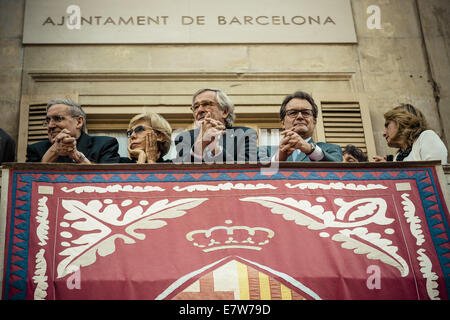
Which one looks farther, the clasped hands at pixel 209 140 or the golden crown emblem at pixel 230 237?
the clasped hands at pixel 209 140

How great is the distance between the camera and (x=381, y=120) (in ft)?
30.3

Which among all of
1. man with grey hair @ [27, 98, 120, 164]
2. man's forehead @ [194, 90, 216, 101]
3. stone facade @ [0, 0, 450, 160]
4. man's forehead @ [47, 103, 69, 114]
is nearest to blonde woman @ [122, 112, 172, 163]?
man with grey hair @ [27, 98, 120, 164]

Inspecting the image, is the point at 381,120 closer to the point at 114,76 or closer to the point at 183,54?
the point at 183,54

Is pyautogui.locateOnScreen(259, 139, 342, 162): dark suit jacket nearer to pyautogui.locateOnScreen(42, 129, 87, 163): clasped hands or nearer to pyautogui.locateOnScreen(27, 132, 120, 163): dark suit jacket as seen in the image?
pyautogui.locateOnScreen(27, 132, 120, 163): dark suit jacket

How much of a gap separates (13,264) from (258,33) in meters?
4.82

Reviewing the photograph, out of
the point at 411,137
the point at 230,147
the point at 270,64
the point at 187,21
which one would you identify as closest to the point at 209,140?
the point at 230,147

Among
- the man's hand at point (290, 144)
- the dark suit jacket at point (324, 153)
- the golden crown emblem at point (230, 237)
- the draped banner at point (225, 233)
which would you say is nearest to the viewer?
the draped banner at point (225, 233)

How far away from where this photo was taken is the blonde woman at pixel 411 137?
272 inches

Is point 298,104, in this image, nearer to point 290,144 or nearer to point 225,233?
point 290,144

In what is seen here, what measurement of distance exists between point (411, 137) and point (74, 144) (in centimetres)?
272

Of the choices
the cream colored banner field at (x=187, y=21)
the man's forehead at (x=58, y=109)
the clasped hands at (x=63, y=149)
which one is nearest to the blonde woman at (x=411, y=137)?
the clasped hands at (x=63, y=149)

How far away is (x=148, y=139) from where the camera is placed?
23.6 feet

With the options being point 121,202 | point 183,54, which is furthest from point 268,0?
point 121,202

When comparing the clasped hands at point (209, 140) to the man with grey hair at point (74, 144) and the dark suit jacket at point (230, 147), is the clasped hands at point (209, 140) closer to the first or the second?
the dark suit jacket at point (230, 147)
